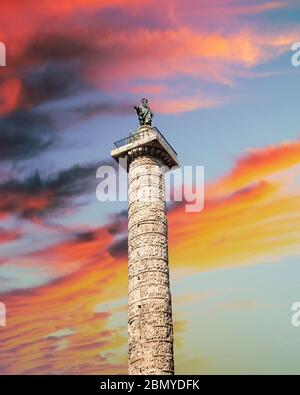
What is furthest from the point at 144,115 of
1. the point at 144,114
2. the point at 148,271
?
the point at 148,271

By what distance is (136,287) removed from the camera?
15906 mm

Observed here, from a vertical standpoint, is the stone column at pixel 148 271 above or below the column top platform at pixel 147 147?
below

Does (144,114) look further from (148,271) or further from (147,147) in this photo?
(148,271)

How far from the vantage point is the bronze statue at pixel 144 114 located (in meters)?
18.9

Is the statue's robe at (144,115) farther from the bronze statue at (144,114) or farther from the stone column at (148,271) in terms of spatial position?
the stone column at (148,271)

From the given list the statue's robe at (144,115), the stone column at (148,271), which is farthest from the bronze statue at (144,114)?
the stone column at (148,271)

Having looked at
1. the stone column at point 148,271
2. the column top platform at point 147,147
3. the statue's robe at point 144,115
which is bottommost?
the stone column at point 148,271

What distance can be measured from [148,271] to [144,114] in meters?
6.26

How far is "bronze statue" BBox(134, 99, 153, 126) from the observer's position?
18.9 metres

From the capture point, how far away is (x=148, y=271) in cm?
1587

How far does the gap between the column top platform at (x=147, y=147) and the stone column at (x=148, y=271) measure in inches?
2.7
